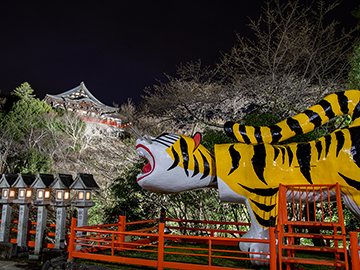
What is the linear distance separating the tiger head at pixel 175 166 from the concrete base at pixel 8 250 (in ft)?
13.6

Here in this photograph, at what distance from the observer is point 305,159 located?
4.11 m

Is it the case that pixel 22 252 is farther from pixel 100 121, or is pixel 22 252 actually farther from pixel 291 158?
pixel 100 121

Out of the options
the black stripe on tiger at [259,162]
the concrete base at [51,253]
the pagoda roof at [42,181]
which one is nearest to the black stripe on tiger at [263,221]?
the black stripe on tiger at [259,162]

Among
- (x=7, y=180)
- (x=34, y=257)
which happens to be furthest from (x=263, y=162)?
(x=7, y=180)

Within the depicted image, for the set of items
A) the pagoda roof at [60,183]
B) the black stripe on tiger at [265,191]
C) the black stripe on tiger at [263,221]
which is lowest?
the black stripe on tiger at [263,221]

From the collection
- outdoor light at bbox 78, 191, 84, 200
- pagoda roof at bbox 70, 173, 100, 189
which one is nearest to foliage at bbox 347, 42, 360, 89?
pagoda roof at bbox 70, 173, 100, 189

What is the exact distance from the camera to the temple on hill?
83.3 feet

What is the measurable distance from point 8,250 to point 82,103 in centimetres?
2156

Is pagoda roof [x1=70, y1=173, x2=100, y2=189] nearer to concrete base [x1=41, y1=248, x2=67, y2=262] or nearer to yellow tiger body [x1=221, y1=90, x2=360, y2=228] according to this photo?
concrete base [x1=41, y1=248, x2=67, y2=262]

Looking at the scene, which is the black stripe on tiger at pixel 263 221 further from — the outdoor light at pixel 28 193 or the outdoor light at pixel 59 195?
the outdoor light at pixel 28 193

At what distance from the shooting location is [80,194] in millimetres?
5918

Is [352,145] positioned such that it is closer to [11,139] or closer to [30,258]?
[30,258]

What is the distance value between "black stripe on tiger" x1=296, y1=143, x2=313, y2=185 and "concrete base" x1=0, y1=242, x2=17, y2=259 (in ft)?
21.4

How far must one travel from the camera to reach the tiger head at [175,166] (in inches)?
176
